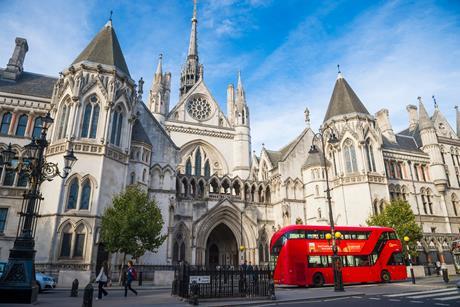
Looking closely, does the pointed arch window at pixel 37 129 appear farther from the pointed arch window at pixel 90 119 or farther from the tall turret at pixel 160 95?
the tall turret at pixel 160 95

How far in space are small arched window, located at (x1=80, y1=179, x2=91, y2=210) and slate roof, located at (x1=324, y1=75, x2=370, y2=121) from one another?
1075 inches

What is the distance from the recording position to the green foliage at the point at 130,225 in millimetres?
20781

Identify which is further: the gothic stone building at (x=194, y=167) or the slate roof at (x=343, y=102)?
the slate roof at (x=343, y=102)

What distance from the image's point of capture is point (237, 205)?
34688mm

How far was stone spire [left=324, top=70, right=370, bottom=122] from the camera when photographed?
3556cm

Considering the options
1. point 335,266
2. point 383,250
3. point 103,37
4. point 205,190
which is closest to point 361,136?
point 383,250

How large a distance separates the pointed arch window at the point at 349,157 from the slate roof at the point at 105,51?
80.1 ft

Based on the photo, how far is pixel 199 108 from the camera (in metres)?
45.3

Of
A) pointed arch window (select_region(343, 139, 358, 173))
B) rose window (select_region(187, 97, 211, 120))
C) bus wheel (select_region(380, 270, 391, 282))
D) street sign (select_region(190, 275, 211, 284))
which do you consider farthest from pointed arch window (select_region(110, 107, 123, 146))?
pointed arch window (select_region(343, 139, 358, 173))

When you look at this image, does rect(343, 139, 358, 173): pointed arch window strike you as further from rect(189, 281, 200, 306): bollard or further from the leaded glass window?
the leaded glass window

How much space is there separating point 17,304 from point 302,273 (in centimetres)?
1500

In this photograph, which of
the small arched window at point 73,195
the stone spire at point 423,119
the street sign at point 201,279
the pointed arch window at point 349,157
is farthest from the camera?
the stone spire at point 423,119

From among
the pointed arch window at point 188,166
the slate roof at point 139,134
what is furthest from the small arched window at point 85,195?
the pointed arch window at point 188,166

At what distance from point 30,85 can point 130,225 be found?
19.7 metres
